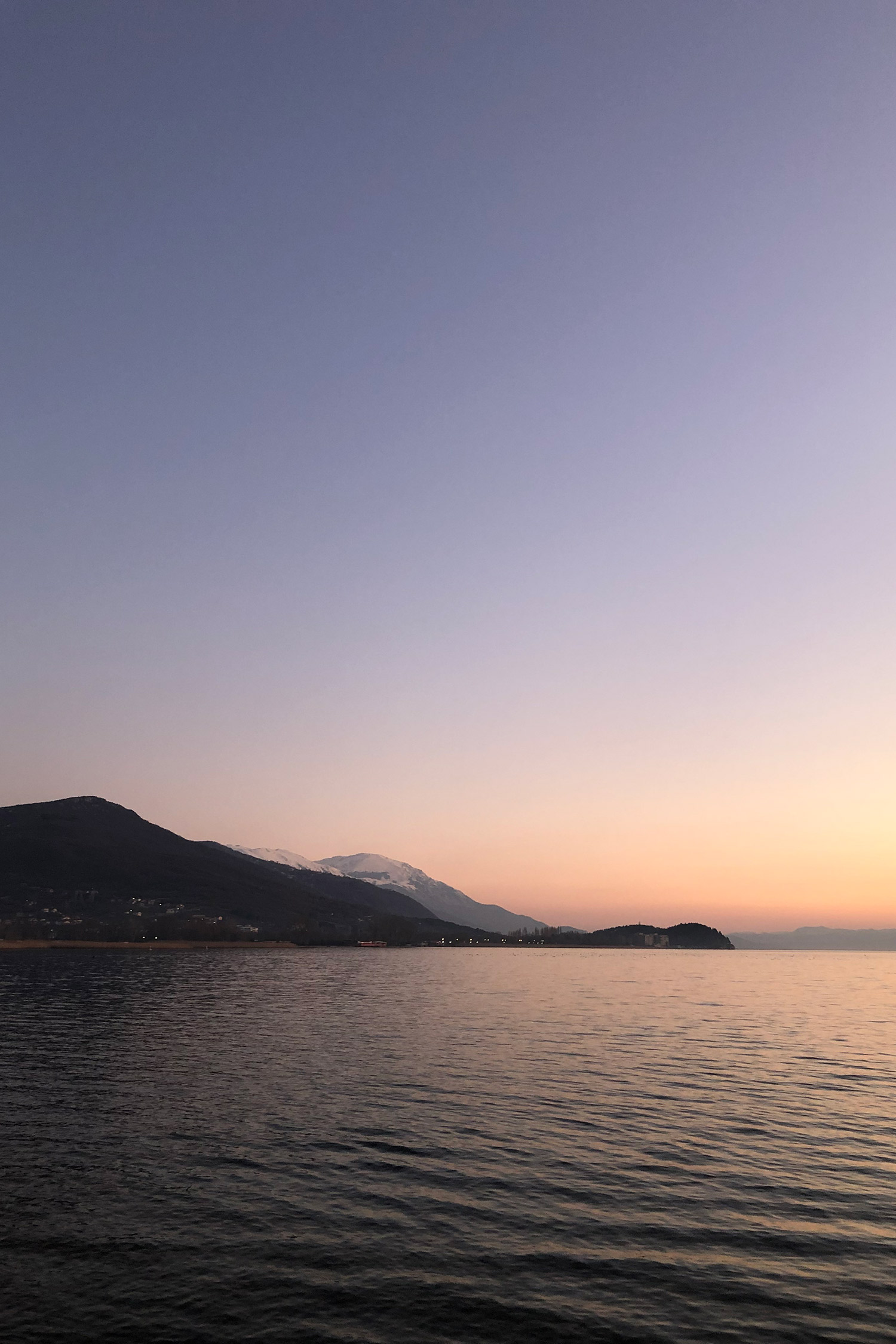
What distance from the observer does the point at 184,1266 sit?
92.4 feet

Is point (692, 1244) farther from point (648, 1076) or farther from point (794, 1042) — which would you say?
point (794, 1042)

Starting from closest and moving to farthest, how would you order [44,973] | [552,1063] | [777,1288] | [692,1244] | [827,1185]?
[777,1288], [692,1244], [827,1185], [552,1063], [44,973]

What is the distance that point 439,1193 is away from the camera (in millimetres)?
36031

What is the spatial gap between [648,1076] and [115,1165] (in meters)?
44.1

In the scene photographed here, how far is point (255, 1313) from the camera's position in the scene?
24.8 m

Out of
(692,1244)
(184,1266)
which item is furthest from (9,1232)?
(692,1244)

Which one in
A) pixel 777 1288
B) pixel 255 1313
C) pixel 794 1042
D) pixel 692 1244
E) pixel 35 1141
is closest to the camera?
pixel 255 1313

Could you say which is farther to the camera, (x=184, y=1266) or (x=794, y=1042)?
(x=794, y=1042)

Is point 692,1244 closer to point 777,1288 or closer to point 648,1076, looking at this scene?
point 777,1288

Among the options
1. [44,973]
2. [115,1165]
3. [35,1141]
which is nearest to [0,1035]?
[35,1141]

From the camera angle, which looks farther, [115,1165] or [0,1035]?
[0,1035]

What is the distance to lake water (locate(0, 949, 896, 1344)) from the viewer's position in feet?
82.6

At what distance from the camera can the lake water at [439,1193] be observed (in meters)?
25.2

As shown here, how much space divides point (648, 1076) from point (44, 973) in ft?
542
